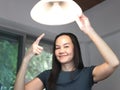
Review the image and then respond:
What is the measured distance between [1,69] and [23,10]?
517 mm

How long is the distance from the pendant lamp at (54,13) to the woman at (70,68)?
0.44 feet

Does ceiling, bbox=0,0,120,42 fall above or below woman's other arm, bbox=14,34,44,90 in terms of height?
above

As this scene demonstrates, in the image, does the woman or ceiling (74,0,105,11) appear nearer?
the woman

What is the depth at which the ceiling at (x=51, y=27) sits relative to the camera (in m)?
2.04

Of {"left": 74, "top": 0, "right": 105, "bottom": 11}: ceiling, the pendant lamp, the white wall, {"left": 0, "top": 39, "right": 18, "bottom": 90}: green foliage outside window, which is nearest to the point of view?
the pendant lamp

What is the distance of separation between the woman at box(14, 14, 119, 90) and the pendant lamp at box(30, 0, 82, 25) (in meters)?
0.13

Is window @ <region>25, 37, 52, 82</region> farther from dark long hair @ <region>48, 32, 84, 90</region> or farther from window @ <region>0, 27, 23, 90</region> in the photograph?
dark long hair @ <region>48, 32, 84, 90</region>

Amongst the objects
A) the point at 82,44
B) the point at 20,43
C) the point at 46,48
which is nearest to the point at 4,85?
the point at 20,43

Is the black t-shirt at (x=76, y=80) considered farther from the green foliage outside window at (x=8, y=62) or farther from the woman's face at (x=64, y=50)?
the green foliage outside window at (x=8, y=62)

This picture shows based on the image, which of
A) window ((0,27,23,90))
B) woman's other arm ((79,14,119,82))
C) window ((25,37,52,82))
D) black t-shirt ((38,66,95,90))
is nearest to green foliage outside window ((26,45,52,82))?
window ((25,37,52,82))

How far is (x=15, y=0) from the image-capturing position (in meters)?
2.12

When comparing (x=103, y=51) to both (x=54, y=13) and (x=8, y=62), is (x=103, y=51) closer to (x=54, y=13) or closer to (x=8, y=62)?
(x=54, y=13)

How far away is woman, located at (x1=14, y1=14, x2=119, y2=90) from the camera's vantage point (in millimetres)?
1349

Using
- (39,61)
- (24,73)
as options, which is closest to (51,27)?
(39,61)
